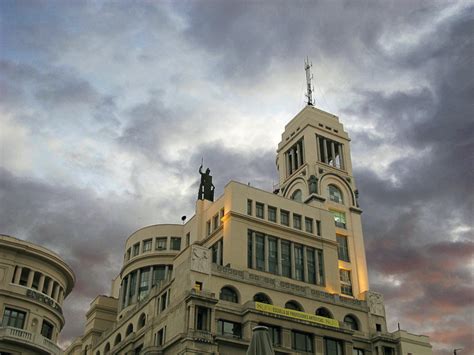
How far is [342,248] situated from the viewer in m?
107

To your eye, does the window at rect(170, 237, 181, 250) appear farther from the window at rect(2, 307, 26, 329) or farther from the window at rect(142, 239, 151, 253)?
the window at rect(2, 307, 26, 329)

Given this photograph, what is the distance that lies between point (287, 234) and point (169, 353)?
2925 cm

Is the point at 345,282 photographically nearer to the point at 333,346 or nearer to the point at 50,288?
the point at 333,346

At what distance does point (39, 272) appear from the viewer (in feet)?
235

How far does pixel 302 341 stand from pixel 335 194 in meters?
39.5

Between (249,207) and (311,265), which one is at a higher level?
(249,207)

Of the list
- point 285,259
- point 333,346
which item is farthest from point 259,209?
point 333,346

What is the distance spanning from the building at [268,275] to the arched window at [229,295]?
0.14 metres

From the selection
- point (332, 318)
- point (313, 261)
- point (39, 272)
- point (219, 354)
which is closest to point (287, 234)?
point (313, 261)

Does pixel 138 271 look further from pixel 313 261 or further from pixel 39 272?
pixel 39 272

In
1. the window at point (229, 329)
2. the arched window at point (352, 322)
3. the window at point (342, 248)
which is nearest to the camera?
the window at point (229, 329)

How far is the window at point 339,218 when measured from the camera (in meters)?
110

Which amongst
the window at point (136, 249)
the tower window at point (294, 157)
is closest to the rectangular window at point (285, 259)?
the tower window at point (294, 157)

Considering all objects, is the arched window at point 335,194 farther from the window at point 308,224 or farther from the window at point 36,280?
the window at point 36,280
